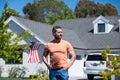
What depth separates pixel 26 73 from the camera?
31.6 meters

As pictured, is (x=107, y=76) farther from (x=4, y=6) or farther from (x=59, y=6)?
(x=59, y=6)

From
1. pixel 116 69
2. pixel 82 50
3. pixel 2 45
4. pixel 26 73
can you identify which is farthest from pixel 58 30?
pixel 82 50

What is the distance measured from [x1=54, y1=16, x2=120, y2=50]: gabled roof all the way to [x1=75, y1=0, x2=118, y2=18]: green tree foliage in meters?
33.1

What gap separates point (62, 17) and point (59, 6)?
65.1ft

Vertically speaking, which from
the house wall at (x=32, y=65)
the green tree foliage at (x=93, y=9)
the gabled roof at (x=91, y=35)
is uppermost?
the green tree foliage at (x=93, y=9)

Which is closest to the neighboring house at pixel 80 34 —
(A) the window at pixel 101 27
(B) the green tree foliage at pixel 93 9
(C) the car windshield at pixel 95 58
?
(A) the window at pixel 101 27

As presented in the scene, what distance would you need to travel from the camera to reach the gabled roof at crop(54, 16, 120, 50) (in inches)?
1450

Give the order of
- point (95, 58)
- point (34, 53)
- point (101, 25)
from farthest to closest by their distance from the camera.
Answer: point (101, 25) < point (34, 53) < point (95, 58)

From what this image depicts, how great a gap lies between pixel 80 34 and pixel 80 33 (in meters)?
0.24

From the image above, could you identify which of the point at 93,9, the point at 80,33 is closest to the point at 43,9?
the point at 93,9

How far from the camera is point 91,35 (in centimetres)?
3956

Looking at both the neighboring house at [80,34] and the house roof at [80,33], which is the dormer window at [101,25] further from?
the house roof at [80,33]

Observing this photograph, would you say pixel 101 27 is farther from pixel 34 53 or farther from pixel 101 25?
pixel 34 53

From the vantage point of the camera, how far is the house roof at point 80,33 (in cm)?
3306
